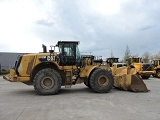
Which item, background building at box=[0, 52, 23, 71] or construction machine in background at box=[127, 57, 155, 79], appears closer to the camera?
construction machine in background at box=[127, 57, 155, 79]

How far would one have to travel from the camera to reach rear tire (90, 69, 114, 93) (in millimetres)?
14773

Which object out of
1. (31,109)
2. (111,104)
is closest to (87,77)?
(111,104)

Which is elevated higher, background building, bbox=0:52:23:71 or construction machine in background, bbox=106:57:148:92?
background building, bbox=0:52:23:71

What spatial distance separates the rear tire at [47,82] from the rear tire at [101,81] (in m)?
1.87

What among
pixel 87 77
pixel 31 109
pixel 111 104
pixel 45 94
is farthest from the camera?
pixel 87 77

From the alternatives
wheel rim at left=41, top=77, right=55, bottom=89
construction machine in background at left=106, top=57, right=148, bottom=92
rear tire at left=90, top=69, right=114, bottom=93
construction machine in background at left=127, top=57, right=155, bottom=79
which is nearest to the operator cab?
wheel rim at left=41, top=77, right=55, bottom=89

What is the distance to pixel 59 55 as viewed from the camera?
1509 centimetres

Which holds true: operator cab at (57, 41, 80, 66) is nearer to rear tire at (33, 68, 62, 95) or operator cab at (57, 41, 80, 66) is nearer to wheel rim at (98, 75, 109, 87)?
rear tire at (33, 68, 62, 95)

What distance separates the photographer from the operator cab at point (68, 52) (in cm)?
1519

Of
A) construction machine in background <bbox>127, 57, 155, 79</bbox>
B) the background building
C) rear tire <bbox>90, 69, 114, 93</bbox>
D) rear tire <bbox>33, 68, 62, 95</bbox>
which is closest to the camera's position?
rear tire <bbox>33, 68, 62, 95</bbox>

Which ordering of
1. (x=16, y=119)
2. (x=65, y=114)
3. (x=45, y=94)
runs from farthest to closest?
1. (x=45, y=94)
2. (x=65, y=114)
3. (x=16, y=119)

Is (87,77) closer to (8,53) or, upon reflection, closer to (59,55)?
(59,55)

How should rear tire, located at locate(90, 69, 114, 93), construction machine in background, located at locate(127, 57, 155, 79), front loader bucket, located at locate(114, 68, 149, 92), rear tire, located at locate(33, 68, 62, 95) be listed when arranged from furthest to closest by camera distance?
1. construction machine in background, located at locate(127, 57, 155, 79)
2. front loader bucket, located at locate(114, 68, 149, 92)
3. rear tire, located at locate(90, 69, 114, 93)
4. rear tire, located at locate(33, 68, 62, 95)

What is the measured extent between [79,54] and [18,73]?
12.1ft
